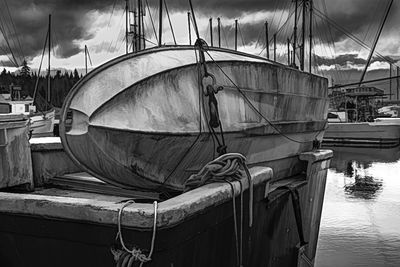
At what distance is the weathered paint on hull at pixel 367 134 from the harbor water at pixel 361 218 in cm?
997

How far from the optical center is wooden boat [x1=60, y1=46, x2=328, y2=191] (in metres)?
4.69

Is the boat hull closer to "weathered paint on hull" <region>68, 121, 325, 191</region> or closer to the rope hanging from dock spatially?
"weathered paint on hull" <region>68, 121, 325, 191</region>

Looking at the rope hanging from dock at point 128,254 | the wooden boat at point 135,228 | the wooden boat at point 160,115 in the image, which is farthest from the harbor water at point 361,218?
the rope hanging from dock at point 128,254

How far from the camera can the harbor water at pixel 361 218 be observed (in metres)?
11.5

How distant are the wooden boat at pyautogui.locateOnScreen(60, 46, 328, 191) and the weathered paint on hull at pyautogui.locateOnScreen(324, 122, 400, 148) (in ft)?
108

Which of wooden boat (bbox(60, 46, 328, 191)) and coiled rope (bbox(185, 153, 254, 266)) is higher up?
wooden boat (bbox(60, 46, 328, 191))

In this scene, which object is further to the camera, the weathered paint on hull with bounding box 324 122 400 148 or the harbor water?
the weathered paint on hull with bounding box 324 122 400 148

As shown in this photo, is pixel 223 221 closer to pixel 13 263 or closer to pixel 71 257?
pixel 71 257

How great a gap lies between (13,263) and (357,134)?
3648 centimetres

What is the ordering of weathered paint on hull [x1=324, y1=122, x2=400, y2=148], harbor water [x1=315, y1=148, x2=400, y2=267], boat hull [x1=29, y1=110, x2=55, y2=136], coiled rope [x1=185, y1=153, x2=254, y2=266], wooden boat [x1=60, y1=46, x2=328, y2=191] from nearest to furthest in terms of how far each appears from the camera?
1. coiled rope [x1=185, y1=153, x2=254, y2=266]
2. wooden boat [x1=60, y1=46, x2=328, y2=191]
3. harbor water [x1=315, y1=148, x2=400, y2=267]
4. boat hull [x1=29, y1=110, x2=55, y2=136]
5. weathered paint on hull [x1=324, y1=122, x2=400, y2=148]

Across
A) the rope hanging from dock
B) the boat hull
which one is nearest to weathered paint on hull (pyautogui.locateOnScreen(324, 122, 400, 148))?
the boat hull

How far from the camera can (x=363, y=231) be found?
13.5 m

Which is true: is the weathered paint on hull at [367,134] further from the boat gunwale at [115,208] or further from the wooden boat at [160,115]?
the boat gunwale at [115,208]

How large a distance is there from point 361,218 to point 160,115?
473 inches
